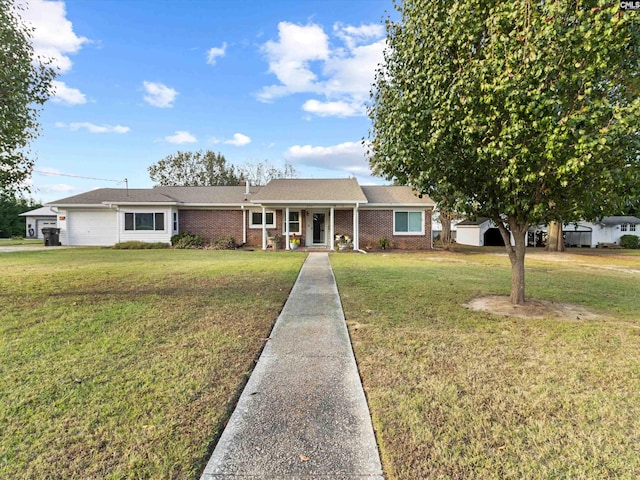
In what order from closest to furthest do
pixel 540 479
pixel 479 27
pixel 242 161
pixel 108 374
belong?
pixel 540 479 < pixel 108 374 < pixel 479 27 < pixel 242 161

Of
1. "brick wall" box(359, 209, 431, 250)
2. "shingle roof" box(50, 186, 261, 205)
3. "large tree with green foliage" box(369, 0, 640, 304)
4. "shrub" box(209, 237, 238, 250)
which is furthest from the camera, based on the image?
"shingle roof" box(50, 186, 261, 205)

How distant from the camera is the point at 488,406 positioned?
111 inches

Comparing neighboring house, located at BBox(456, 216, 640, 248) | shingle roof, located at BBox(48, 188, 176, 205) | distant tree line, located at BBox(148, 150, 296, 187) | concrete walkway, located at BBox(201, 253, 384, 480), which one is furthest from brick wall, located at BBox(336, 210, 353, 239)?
distant tree line, located at BBox(148, 150, 296, 187)

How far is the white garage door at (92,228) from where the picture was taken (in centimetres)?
2208

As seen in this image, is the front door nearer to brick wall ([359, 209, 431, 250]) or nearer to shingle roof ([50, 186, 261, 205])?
brick wall ([359, 209, 431, 250])

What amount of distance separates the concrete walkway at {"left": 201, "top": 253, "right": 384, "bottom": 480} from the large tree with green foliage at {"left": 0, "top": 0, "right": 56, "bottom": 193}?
6391mm

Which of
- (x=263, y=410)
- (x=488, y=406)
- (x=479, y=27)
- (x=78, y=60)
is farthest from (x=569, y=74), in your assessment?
(x=78, y=60)

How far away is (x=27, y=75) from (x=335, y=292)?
7.48m

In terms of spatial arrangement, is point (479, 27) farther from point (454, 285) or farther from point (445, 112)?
point (454, 285)

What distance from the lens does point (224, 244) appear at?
19672mm

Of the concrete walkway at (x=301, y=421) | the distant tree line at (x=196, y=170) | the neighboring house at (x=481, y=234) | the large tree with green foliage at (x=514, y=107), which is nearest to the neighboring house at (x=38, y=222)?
the distant tree line at (x=196, y=170)

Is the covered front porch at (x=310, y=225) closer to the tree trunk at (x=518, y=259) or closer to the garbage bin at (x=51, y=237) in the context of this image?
the garbage bin at (x=51, y=237)

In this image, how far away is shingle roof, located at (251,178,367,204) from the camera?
18.6 meters

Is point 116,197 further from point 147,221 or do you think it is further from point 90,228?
point 147,221
